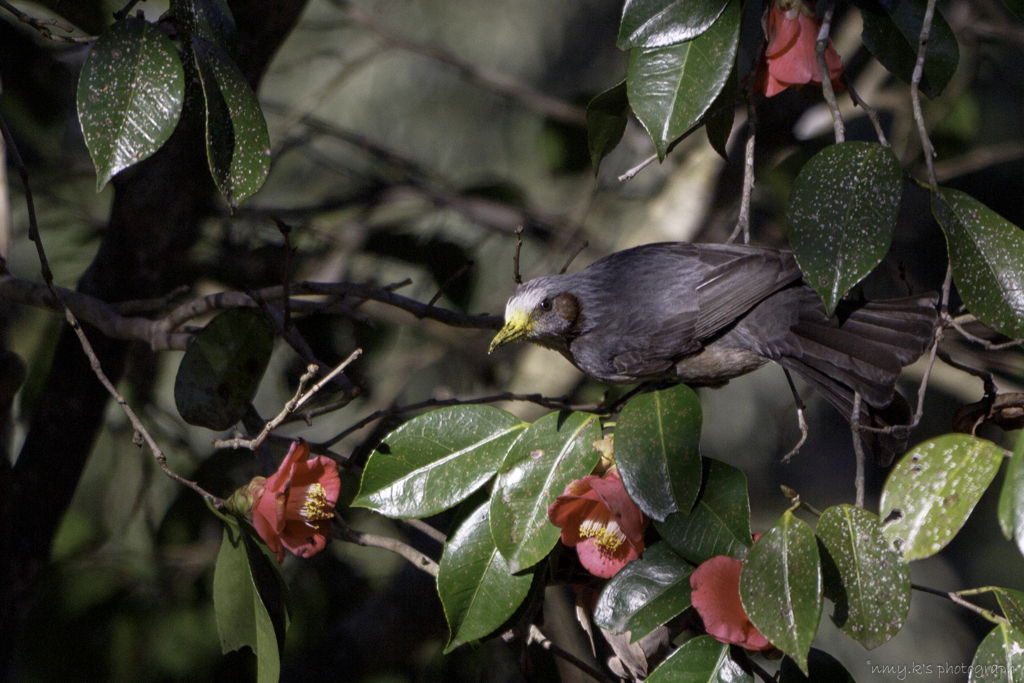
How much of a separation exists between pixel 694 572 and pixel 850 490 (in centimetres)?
203

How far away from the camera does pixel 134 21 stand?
917 millimetres

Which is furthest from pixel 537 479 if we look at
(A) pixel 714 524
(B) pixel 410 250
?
(B) pixel 410 250

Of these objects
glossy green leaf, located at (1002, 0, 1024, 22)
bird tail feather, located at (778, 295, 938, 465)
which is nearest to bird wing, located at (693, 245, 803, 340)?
bird tail feather, located at (778, 295, 938, 465)

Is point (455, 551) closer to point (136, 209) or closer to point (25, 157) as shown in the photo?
point (136, 209)

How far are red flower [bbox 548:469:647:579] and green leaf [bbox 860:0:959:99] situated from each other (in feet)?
2.23

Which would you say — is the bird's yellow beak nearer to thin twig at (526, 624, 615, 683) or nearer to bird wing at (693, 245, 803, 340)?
bird wing at (693, 245, 803, 340)

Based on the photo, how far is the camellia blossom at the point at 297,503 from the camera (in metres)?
0.92

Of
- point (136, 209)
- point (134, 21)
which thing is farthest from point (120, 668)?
point (134, 21)

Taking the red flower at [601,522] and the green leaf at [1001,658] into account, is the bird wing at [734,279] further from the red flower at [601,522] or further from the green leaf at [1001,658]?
the green leaf at [1001,658]

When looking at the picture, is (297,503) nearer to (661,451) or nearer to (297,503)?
(297,503)

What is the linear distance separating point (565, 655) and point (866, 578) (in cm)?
40

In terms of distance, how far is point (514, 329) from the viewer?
1.26 metres

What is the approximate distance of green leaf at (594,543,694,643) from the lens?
Result: 0.81m

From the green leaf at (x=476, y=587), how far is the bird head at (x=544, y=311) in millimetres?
441
